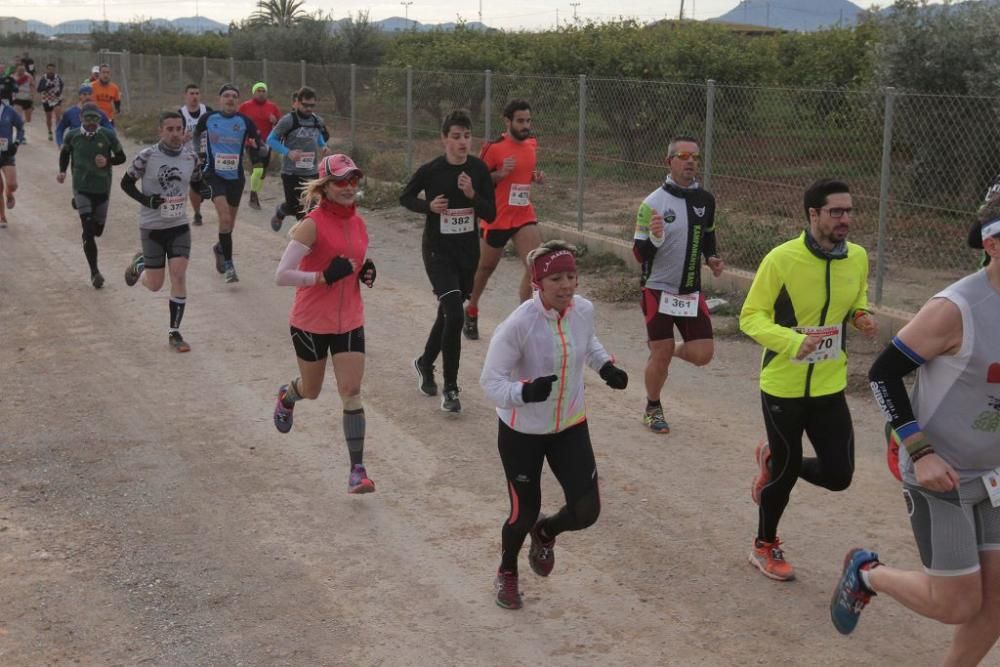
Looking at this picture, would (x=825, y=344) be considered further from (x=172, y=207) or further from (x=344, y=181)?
(x=172, y=207)

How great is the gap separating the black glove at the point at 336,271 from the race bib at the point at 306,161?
7.97 metres

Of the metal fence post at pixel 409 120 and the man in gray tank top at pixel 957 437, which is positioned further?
the metal fence post at pixel 409 120

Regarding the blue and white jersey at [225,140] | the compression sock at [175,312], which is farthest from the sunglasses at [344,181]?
the blue and white jersey at [225,140]

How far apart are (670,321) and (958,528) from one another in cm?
398

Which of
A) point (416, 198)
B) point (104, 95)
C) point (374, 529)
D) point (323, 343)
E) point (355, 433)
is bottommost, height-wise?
point (374, 529)

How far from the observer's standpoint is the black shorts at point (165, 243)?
10820 mm

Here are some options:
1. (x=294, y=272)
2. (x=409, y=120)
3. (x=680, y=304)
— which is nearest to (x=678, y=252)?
(x=680, y=304)

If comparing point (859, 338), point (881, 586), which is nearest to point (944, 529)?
point (881, 586)

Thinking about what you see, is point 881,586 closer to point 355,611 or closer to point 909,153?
point 355,611

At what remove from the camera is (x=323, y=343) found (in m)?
7.31

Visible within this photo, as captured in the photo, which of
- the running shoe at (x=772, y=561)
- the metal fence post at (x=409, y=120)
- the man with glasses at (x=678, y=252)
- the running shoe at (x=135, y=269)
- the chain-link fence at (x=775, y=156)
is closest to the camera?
the running shoe at (x=772, y=561)

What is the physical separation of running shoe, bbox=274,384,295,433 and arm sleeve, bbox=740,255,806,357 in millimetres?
3245

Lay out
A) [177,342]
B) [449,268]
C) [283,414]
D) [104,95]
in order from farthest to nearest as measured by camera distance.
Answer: [104,95]
[177,342]
[449,268]
[283,414]

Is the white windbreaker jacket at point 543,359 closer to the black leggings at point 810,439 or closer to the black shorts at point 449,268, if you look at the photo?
the black leggings at point 810,439
